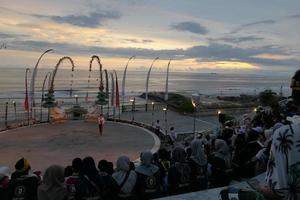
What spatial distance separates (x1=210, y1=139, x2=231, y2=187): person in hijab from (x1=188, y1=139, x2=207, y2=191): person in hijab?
0.17 m

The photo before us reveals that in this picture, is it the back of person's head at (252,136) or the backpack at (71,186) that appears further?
the back of person's head at (252,136)

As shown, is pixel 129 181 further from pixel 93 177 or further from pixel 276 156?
pixel 276 156

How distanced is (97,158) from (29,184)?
1006 cm

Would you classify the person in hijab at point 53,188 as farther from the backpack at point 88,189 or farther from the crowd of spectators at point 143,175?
the backpack at point 88,189

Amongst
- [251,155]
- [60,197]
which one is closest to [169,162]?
[251,155]

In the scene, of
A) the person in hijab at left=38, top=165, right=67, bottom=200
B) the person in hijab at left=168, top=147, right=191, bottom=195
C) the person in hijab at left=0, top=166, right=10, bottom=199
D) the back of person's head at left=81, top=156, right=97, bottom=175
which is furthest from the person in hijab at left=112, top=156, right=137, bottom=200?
the person in hijab at left=0, top=166, right=10, bottom=199

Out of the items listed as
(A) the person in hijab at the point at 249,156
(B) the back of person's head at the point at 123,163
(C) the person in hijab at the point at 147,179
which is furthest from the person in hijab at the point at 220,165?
(B) the back of person's head at the point at 123,163

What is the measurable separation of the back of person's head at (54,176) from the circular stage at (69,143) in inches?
365

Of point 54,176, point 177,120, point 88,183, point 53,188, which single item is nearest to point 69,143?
point 177,120

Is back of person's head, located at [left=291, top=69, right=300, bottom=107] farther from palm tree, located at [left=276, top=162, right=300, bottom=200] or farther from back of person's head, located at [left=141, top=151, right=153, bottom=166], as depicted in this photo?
back of person's head, located at [left=141, top=151, right=153, bottom=166]

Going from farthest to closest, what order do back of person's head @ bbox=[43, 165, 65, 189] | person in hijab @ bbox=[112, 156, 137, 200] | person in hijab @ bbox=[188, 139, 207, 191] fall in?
person in hijab @ bbox=[188, 139, 207, 191] → person in hijab @ bbox=[112, 156, 137, 200] → back of person's head @ bbox=[43, 165, 65, 189]

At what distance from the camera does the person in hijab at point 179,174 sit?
595 cm

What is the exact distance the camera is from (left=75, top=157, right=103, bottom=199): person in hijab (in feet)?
16.9

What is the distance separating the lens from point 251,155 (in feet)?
21.3
